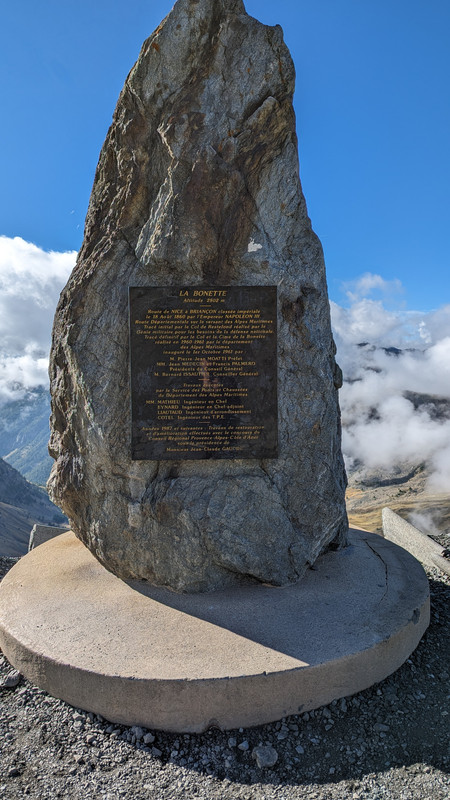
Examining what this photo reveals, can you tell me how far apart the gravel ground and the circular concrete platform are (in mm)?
123

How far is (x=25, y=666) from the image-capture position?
4.55 meters

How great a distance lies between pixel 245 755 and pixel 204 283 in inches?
174

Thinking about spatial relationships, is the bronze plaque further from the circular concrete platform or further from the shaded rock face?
the circular concrete platform

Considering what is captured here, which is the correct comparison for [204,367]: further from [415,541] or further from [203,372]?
[415,541]

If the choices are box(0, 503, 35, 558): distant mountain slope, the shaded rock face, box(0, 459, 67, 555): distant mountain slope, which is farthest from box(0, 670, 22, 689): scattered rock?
box(0, 459, 67, 555): distant mountain slope

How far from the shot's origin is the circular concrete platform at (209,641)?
12.9 feet

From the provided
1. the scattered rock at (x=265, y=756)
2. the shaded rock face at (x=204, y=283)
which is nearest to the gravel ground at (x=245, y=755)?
the scattered rock at (x=265, y=756)

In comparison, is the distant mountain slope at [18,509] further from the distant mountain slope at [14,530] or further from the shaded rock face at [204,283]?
the shaded rock face at [204,283]

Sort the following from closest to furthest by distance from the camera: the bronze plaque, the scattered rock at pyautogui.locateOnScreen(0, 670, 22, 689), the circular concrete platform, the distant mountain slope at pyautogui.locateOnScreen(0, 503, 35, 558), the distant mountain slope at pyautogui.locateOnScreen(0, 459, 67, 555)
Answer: the circular concrete platform < the scattered rock at pyautogui.locateOnScreen(0, 670, 22, 689) < the bronze plaque < the distant mountain slope at pyautogui.locateOnScreen(0, 503, 35, 558) < the distant mountain slope at pyautogui.locateOnScreen(0, 459, 67, 555)

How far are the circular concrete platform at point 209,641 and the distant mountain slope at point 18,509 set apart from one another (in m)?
90.1

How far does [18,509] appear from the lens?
A: 11994 cm

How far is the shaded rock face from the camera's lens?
17.3 feet

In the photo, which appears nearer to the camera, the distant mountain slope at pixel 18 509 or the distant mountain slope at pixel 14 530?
the distant mountain slope at pixel 14 530

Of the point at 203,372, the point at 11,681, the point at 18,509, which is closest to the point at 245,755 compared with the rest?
the point at 11,681
